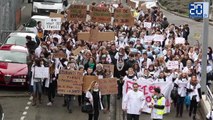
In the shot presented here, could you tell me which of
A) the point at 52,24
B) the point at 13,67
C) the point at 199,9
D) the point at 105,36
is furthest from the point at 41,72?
the point at 199,9

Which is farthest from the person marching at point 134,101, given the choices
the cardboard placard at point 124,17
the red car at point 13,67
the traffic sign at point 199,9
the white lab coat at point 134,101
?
the cardboard placard at point 124,17

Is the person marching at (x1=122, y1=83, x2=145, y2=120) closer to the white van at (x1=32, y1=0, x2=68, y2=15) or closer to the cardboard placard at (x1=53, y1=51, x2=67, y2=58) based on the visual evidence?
the cardboard placard at (x1=53, y1=51, x2=67, y2=58)

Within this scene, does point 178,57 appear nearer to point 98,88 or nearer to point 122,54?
point 122,54

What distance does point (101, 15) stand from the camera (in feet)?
84.4

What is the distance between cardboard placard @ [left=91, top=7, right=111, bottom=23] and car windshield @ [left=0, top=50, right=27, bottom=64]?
4243 mm

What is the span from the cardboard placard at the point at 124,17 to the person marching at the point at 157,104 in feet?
30.6

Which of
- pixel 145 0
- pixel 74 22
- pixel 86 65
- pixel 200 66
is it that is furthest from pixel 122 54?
pixel 145 0

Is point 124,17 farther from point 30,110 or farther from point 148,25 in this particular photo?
point 30,110

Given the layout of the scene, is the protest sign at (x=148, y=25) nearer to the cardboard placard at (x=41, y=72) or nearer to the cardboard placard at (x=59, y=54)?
the cardboard placard at (x=59, y=54)

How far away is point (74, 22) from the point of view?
90.4ft

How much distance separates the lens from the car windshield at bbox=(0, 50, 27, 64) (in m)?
22.1

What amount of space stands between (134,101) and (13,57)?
23.4 ft

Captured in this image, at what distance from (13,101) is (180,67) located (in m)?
5.79

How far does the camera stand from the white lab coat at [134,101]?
1670 cm
